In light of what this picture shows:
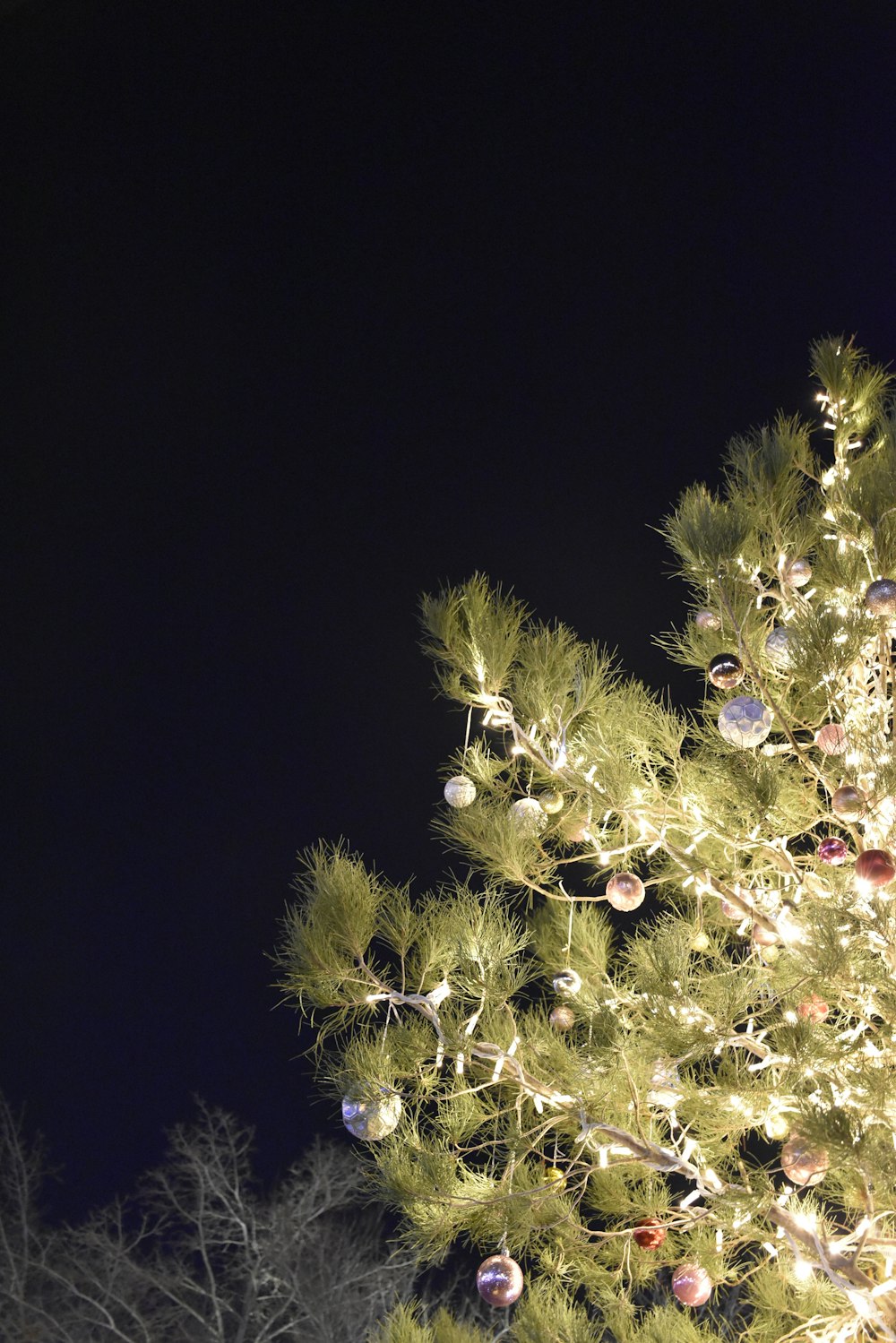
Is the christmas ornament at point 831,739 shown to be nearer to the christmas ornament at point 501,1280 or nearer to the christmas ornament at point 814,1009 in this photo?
the christmas ornament at point 814,1009

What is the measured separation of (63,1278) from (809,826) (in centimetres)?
353

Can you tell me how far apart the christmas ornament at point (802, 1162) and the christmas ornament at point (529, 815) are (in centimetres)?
44

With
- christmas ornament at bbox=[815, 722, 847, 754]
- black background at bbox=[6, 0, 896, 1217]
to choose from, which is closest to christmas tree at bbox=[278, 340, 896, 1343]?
christmas ornament at bbox=[815, 722, 847, 754]

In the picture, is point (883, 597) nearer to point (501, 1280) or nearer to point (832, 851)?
point (832, 851)

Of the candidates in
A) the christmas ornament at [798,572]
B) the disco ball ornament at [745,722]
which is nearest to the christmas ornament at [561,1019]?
the disco ball ornament at [745,722]

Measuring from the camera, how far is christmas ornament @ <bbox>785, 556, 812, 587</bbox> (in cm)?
135

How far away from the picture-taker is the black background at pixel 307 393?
109 inches

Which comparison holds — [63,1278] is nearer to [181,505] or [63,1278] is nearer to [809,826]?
[181,505]

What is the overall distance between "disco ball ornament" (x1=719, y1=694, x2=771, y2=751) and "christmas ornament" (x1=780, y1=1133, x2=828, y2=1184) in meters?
0.41

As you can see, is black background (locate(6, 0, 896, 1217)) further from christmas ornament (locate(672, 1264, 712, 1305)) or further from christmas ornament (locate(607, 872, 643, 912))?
christmas ornament (locate(672, 1264, 712, 1305))

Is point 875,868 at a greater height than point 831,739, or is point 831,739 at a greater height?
point 831,739

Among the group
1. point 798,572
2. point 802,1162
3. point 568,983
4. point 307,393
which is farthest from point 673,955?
point 307,393

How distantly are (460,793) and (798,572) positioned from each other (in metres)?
0.50

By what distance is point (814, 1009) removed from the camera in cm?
119
